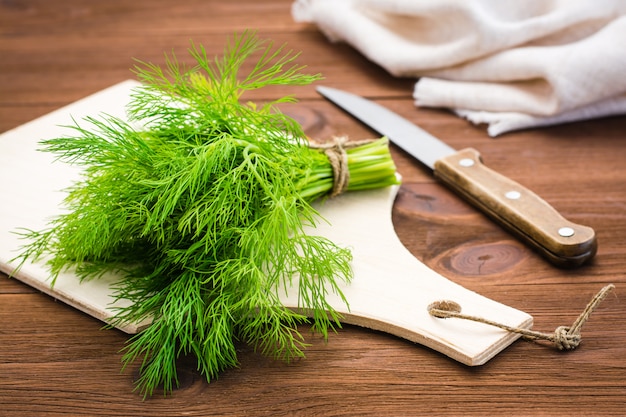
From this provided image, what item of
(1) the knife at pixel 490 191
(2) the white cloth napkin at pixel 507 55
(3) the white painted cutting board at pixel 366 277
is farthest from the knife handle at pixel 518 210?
(2) the white cloth napkin at pixel 507 55

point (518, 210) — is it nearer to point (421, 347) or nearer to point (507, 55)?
point (421, 347)

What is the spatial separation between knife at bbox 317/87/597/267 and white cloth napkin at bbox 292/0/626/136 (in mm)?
140

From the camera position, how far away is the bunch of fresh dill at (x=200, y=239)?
0.91 m

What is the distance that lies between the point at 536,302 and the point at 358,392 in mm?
277

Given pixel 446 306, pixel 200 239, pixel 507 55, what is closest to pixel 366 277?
pixel 446 306

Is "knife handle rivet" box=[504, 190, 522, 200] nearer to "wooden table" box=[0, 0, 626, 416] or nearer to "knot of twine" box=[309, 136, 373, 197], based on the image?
"wooden table" box=[0, 0, 626, 416]

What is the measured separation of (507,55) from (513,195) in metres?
0.42

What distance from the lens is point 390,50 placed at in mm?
1554

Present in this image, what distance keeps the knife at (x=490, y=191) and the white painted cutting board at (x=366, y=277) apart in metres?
0.11

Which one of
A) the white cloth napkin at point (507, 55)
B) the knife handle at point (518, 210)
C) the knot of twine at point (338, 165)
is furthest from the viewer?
the white cloth napkin at point (507, 55)

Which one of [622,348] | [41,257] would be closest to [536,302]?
[622,348]

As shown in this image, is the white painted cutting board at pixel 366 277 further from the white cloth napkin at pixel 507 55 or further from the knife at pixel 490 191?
the white cloth napkin at pixel 507 55

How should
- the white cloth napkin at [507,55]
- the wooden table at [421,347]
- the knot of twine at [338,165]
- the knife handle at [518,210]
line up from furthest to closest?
the white cloth napkin at [507,55]
the knot of twine at [338,165]
the knife handle at [518,210]
the wooden table at [421,347]

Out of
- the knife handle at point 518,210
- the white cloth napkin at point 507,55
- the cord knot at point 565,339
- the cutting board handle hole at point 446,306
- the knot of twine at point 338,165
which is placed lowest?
the cord knot at point 565,339
